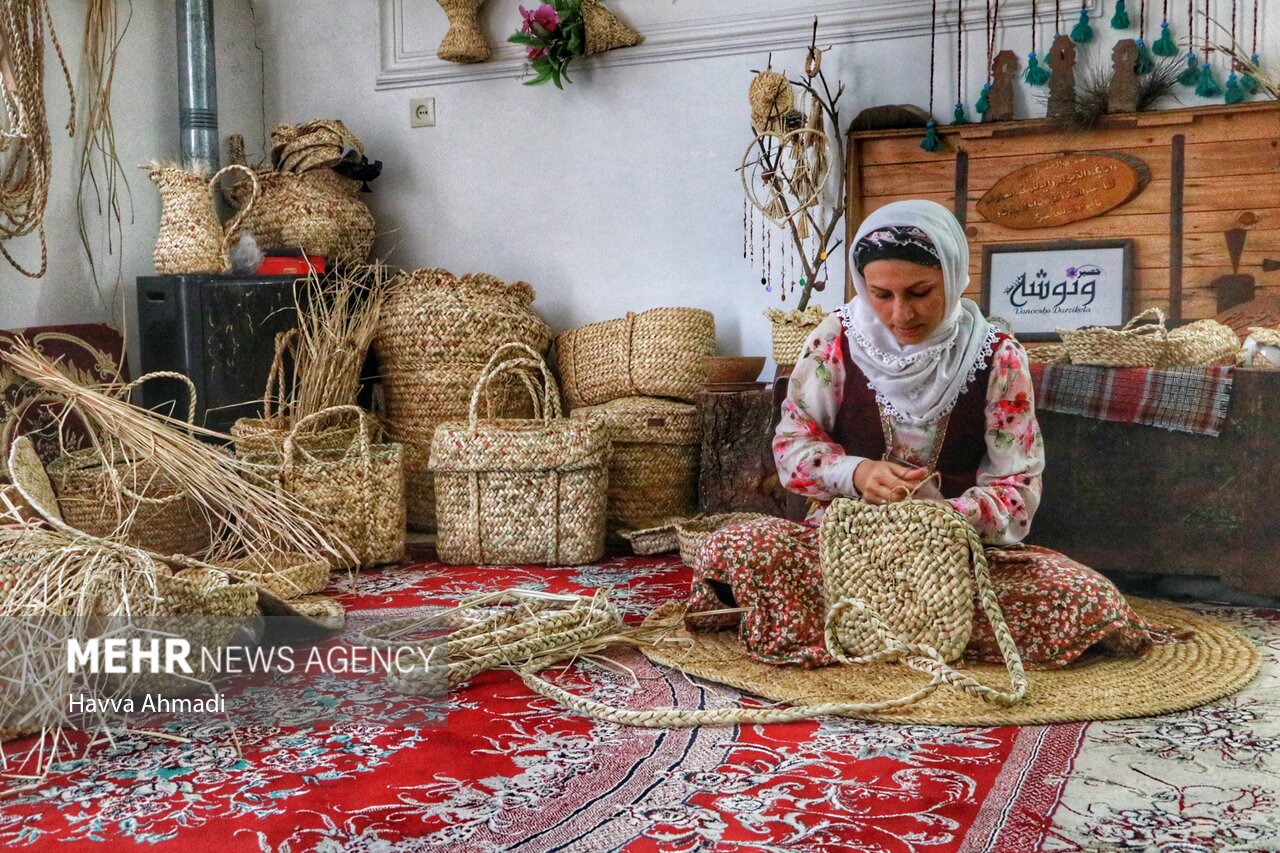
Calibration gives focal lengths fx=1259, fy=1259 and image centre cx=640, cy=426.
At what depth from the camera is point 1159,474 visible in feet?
9.77

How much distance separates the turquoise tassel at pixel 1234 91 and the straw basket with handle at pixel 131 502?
307cm

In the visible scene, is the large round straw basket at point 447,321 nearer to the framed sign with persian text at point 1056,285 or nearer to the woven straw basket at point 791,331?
the woven straw basket at point 791,331

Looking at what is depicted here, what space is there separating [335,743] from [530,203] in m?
2.93

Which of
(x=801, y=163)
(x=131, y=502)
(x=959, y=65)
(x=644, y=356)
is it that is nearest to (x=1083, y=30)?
(x=959, y=65)

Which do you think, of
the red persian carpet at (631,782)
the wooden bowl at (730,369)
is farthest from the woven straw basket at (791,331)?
the red persian carpet at (631,782)

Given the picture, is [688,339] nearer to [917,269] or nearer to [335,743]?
[917,269]

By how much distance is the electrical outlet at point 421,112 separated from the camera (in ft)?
15.5

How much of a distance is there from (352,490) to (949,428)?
1.67 metres

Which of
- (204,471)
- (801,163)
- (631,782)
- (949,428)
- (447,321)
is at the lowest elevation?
(631,782)

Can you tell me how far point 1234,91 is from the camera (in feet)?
11.9

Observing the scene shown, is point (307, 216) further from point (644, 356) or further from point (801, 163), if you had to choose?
point (801, 163)

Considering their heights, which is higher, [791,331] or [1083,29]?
[1083,29]

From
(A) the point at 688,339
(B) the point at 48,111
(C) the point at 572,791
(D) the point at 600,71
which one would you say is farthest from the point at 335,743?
(D) the point at 600,71

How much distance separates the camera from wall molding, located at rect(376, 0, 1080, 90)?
400cm
